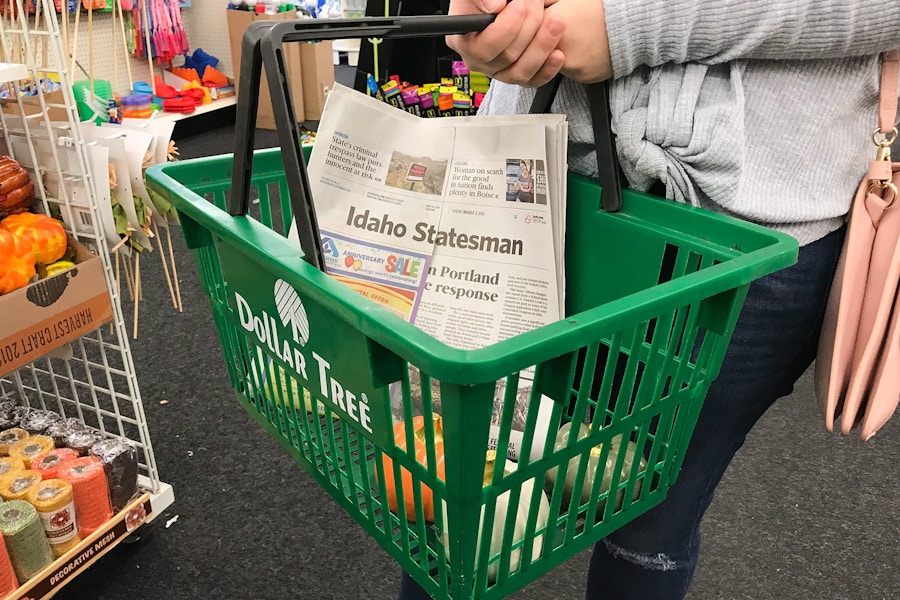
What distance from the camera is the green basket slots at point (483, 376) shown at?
1.41ft

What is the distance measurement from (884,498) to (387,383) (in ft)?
5.25

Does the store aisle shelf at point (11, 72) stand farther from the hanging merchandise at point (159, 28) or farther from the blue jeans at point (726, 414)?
the hanging merchandise at point (159, 28)

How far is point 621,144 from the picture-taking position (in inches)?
25.0

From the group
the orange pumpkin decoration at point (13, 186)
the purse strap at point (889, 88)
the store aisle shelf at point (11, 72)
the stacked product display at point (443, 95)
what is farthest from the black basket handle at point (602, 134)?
the stacked product display at point (443, 95)

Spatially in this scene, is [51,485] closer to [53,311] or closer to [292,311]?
[53,311]

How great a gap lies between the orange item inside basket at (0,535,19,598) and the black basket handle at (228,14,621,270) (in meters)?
0.89

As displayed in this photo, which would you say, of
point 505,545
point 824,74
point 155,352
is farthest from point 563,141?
point 155,352

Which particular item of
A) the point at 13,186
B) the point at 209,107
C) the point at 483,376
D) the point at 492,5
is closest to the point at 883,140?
the point at 492,5

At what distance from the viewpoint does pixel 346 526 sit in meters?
1.54

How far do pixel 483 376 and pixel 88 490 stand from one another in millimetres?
1086

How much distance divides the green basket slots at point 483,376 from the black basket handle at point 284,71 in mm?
33

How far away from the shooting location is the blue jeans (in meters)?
0.66

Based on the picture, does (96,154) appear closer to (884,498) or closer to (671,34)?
(671,34)

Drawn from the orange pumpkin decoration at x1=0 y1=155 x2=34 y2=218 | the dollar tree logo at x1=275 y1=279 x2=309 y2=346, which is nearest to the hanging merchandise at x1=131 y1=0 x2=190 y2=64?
the orange pumpkin decoration at x1=0 y1=155 x2=34 y2=218
